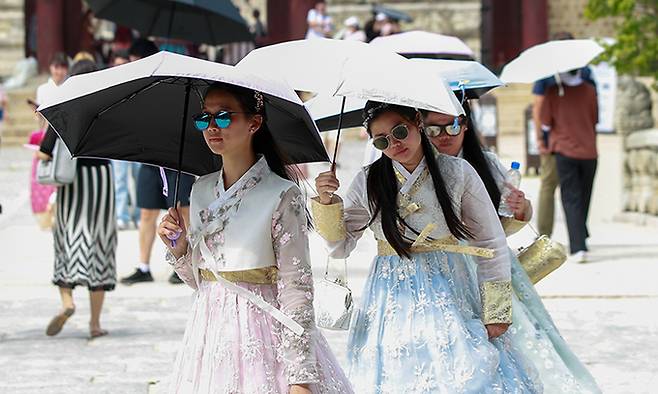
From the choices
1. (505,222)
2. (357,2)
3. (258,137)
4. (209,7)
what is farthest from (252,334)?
(357,2)

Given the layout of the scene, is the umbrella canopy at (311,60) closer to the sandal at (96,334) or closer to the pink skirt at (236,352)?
the pink skirt at (236,352)

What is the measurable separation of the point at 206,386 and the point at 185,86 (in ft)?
3.15

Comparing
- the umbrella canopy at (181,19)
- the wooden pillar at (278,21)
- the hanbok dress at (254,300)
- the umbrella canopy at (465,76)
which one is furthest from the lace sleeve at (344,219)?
the wooden pillar at (278,21)

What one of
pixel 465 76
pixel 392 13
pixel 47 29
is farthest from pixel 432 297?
pixel 47 29

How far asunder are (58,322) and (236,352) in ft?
14.4

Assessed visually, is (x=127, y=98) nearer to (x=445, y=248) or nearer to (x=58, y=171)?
(x=445, y=248)

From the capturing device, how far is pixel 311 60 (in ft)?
16.0

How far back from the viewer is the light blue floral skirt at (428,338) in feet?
16.3

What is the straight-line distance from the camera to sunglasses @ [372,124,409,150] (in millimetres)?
5008

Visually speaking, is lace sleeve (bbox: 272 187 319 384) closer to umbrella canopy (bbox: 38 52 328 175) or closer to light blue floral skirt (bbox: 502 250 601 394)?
umbrella canopy (bbox: 38 52 328 175)

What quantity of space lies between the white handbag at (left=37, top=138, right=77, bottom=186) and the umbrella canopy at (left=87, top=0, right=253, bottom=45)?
2738 mm

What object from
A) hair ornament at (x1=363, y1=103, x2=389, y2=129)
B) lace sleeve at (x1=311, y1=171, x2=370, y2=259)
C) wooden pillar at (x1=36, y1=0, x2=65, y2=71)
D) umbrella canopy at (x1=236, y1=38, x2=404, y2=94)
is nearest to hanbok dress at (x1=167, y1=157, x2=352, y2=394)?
umbrella canopy at (x1=236, y1=38, x2=404, y2=94)

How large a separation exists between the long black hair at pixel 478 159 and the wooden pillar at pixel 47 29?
23994 mm

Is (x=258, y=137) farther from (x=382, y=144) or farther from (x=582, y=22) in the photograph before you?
(x=582, y=22)
